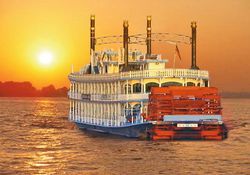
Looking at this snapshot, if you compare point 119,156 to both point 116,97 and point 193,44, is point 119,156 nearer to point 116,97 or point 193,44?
point 116,97

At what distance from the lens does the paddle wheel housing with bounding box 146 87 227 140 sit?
182ft

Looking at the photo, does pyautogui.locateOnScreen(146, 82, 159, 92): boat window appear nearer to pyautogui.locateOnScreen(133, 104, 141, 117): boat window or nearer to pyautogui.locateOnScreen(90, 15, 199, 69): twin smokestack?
pyautogui.locateOnScreen(133, 104, 141, 117): boat window

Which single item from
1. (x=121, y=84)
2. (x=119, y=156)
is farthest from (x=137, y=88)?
(x=119, y=156)

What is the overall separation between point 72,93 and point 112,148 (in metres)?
22.1

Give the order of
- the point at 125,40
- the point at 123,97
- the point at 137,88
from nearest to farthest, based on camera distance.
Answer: the point at 123,97, the point at 137,88, the point at 125,40

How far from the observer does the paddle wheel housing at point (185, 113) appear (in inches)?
2186

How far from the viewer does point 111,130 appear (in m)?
64.7

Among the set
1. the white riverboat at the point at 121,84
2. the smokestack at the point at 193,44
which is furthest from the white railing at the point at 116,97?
the smokestack at the point at 193,44

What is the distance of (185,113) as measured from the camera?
57625 millimetres

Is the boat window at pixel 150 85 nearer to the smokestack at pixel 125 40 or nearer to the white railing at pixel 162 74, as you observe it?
the white railing at pixel 162 74

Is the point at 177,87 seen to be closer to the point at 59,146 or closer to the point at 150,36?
the point at 59,146

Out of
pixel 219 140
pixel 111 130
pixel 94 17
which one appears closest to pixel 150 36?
pixel 94 17

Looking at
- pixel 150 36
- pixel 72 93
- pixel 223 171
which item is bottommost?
pixel 223 171

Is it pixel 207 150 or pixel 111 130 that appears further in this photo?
pixel 111 130
